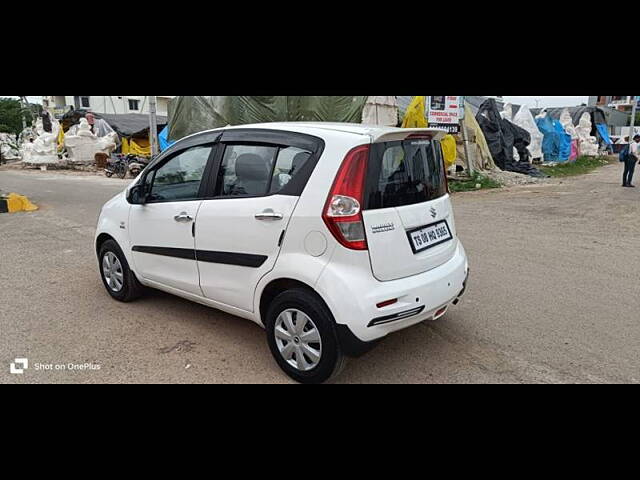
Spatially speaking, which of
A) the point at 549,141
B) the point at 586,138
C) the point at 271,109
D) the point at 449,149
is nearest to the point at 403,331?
the point at 449,149

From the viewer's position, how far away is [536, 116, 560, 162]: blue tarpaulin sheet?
22781 mm

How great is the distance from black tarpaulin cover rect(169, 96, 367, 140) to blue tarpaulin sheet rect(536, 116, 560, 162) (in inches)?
498

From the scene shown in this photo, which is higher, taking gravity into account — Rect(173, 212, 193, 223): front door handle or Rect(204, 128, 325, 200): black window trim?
Rect(204, 128, 325, 200): black window trim

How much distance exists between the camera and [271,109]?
49.2ft

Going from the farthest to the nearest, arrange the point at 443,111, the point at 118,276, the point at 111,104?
1. the point at 111,104
2. the point at 443,111
3. the point at 118,276

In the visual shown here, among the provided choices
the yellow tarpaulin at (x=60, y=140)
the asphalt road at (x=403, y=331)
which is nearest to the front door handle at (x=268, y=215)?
the asphalt road at (x=403, y=331)

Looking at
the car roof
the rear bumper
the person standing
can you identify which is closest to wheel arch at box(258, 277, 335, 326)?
the rear bumper

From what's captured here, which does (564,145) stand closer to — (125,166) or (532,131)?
(532,131)

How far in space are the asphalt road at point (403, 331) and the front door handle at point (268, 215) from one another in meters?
1.11

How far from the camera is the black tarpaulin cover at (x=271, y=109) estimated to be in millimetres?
14734

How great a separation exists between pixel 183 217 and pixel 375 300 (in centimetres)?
179

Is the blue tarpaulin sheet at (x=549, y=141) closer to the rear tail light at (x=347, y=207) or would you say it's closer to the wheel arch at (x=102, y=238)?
the wheel arch at (x=102, y=238)

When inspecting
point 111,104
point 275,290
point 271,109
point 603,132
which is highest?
point 111,104

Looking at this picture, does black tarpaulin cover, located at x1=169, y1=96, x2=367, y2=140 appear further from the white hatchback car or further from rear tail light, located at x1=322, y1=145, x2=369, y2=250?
rear tail light, located at x1=322, y1=145, x2=369, y2=250
